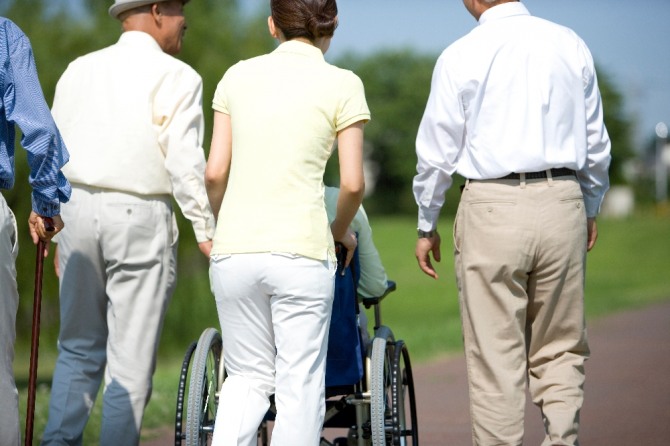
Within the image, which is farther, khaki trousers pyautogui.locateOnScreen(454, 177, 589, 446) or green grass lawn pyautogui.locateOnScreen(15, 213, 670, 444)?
green grass lawn pyautogui.locateOnScreen(15, 213, 670, 444)

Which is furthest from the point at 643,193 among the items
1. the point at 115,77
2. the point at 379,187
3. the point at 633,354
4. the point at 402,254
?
the point at 115,77

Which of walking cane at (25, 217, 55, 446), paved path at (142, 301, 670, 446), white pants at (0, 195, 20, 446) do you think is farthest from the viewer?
paved path at (142, 301, 670, 446)

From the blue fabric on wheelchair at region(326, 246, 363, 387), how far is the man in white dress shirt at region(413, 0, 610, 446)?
0.43 m

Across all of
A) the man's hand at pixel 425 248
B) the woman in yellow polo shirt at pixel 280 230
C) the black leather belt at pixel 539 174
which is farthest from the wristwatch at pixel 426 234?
the woman in yellow polo shirt at pixel 280 230

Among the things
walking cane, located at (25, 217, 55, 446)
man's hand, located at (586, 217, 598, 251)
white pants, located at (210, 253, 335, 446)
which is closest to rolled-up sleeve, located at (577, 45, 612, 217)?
man's hand, located at (586, 217, 598, 251)

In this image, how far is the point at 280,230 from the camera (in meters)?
3.92

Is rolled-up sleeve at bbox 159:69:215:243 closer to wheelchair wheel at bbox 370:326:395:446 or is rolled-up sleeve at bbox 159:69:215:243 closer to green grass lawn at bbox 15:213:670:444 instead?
wheelchair wheel at bbox 370:326:395:446

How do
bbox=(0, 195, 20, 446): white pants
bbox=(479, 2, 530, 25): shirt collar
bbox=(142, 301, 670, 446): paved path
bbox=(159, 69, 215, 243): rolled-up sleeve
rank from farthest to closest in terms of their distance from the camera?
bbox=(142, 301, 670, 446): paved path < bbox=(159, 69, 215, 243): rolled-up sleeve < bbox=(479, 2, 530, 25): shirt collar < bbox=(0, 195, 20, 446): white pants

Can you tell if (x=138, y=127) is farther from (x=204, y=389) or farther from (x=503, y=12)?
(x=503, y=12)

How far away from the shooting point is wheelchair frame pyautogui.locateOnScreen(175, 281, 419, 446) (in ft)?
13.8

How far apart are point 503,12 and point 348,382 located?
60.3 inches

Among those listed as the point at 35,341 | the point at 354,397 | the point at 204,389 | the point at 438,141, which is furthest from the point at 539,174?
the point at 35,341

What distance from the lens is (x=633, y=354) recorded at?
405 inches

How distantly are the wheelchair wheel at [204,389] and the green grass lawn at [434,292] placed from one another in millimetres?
2041
